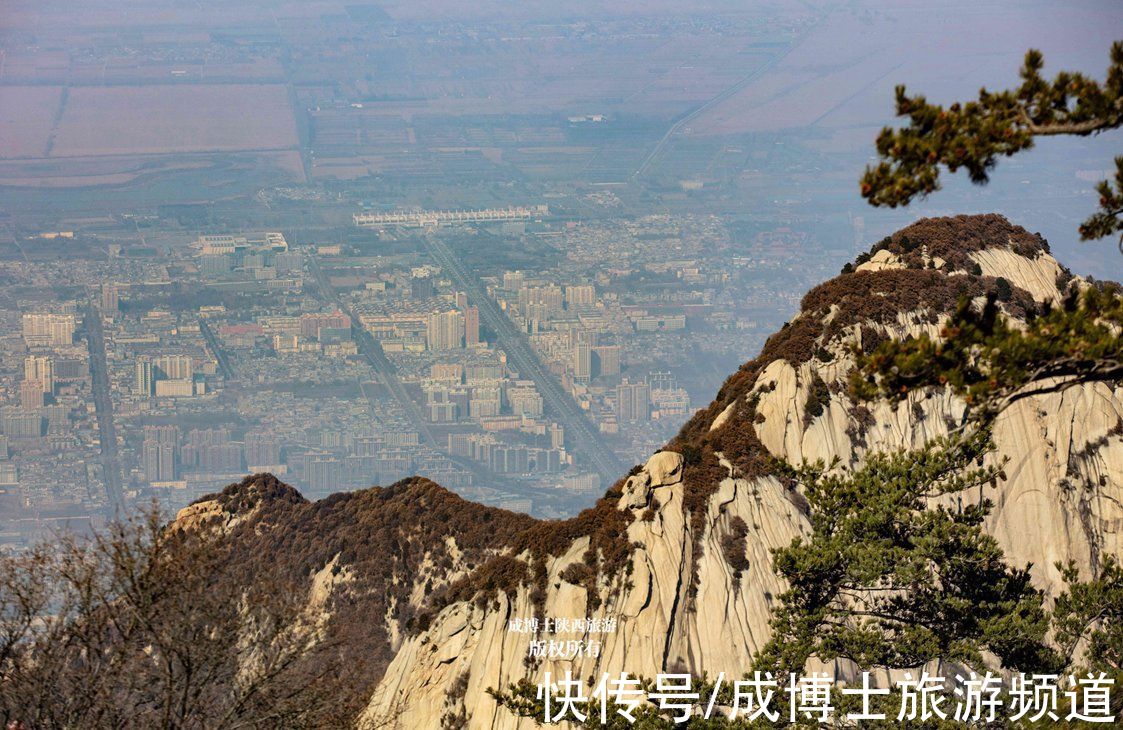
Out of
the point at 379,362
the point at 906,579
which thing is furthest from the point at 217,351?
the point at 906,579

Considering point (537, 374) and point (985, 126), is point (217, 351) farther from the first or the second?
point (985, 126)

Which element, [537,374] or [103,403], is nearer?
[103,403]

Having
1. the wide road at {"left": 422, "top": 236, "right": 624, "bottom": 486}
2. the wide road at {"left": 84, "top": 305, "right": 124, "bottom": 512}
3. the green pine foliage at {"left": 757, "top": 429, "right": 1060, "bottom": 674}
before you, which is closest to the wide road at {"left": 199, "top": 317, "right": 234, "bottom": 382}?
the wide road at {"left": 84, "top": 305, "right": 124, "bottom": 512}

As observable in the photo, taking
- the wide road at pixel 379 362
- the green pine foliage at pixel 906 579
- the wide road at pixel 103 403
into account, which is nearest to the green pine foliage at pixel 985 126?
the green pine foliage at pixel 906 579

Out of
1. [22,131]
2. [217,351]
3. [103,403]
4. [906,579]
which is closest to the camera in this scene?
[906,579]

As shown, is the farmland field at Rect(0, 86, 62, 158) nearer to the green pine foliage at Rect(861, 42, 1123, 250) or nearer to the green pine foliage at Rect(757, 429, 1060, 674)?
the green pine foliage at Rect(757, 429, 1060, 674)

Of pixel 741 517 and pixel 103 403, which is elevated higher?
pixel 103 403

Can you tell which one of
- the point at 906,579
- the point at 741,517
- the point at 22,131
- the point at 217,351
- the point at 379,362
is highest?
the point at 22,131
